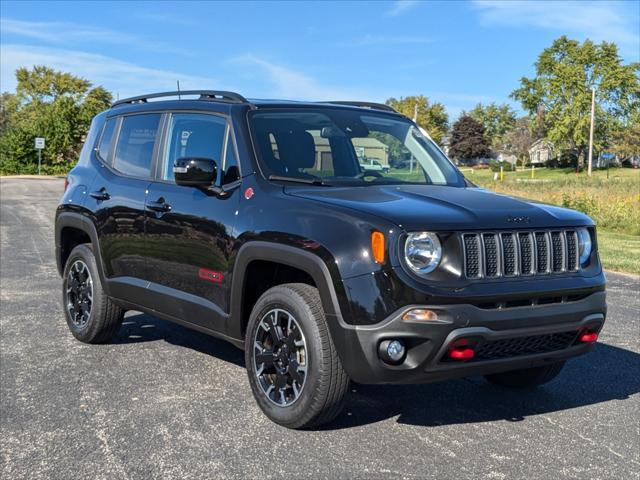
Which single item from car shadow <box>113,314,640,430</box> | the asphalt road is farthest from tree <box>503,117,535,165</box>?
the asphalt road

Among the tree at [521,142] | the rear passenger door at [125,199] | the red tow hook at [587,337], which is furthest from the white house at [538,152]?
the red tow hook at [587,337]

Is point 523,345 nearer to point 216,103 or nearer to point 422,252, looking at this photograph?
point 422,252

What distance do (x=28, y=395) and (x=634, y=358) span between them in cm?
468

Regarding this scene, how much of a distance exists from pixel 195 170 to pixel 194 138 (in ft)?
2.21

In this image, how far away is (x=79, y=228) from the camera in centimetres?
649

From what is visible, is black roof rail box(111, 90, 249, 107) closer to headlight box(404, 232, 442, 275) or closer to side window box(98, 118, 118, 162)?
side window box(98, 118, 118, 162)

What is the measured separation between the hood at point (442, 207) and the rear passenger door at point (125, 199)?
158 cm

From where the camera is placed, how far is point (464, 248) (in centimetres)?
396

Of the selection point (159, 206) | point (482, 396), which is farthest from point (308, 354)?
point (159, 206)

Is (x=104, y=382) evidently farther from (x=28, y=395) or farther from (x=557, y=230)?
(x=557, y=230)

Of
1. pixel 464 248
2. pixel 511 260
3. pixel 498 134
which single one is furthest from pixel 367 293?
pixel 498 134

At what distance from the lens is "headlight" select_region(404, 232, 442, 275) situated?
3898mm

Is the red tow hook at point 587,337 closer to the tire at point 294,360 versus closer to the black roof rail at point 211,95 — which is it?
the tire at point 294,360

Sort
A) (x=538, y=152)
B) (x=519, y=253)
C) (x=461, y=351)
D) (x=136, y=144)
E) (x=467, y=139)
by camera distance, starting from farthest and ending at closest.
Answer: (x=538, y=152) < (x=467, y=139) < (x=136, y=144) < (x=519, y=253) < (x=461, y=351)
